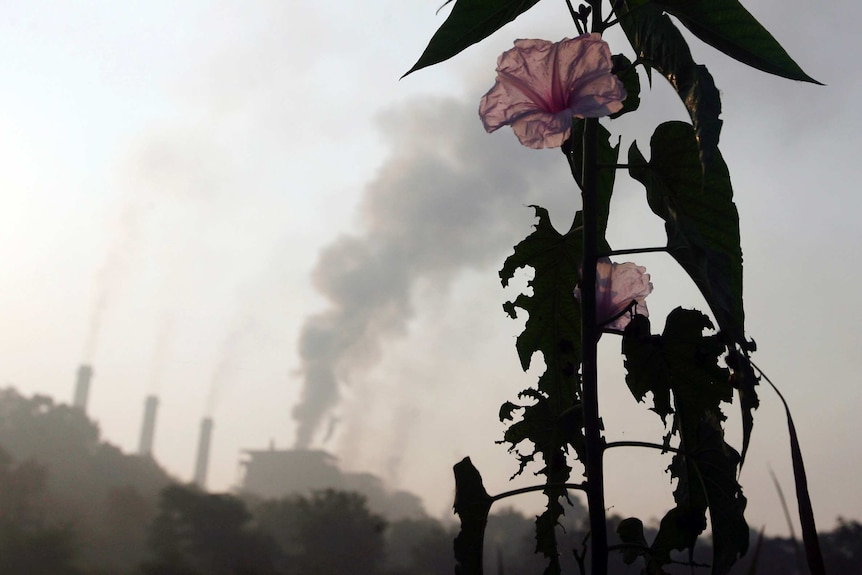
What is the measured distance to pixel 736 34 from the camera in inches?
54.4

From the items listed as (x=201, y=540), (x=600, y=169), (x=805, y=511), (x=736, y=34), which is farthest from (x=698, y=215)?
(x=201, y=540)

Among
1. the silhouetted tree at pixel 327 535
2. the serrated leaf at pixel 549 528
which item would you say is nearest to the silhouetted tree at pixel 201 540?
the silhouetted tree at pixel 327 535

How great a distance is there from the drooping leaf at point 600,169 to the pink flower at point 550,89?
79 millimetres

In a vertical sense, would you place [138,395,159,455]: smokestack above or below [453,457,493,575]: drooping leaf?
above

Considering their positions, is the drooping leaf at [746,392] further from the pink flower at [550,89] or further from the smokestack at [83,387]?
the smokestack at [83,387]

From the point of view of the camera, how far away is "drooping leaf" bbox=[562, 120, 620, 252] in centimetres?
152

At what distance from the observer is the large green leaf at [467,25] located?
1.41 meters

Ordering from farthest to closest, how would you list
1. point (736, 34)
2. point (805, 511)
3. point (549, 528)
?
1. point (549, 528)
2. point (736, 34)
3. point (805, 511)

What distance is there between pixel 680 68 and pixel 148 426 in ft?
226

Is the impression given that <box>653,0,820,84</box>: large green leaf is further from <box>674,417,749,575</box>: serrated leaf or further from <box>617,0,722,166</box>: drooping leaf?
<box>674,417,749,575</box>: serrated leaf

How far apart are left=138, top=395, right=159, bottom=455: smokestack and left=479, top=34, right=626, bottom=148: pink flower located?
67838mm

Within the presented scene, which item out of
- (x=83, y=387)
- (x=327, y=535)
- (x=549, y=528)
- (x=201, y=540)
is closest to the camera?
(x=549, y=528)

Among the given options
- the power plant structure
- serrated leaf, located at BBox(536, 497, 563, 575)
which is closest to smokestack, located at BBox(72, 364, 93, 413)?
the power plant structure

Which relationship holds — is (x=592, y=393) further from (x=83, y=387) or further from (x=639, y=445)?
(x=83, y=387)
